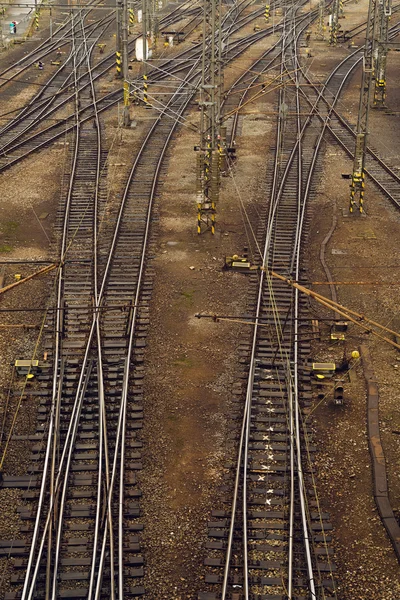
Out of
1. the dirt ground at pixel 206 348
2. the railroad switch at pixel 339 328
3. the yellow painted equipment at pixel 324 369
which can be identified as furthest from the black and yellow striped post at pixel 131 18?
the yellow painted equipment at pixel 324 369

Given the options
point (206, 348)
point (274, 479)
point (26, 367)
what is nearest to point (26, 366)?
point (26, 367)

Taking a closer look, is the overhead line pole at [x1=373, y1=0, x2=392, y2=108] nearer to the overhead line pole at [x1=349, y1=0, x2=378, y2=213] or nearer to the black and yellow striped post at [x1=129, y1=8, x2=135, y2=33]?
the overhead line pole at [x1=349, y1=0, x2=378, y2=213]

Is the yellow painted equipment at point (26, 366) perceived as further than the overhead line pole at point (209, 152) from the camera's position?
No

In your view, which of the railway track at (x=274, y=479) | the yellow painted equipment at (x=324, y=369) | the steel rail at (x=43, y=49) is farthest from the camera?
the steel rail at (x=43, y=49)

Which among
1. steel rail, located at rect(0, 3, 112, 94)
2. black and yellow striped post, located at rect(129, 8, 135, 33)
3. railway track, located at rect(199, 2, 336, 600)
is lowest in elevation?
railway track, located at rect(199, 2, 336, 600)

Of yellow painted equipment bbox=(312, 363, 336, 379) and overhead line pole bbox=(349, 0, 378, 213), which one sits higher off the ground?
overhead line pole bbox=(349, 0, 378, 213)

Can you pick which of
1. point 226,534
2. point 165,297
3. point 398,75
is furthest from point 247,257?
point 398,75

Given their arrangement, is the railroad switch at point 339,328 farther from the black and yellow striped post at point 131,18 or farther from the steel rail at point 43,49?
the black and yellow striped post at point 131,18

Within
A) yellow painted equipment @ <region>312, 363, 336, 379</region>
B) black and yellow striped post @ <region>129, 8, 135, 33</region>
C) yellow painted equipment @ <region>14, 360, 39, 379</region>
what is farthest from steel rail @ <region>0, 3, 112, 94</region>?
yellow painted equipment @ <region>312, 363, 336, 379</region>

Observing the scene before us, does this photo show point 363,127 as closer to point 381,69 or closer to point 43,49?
point 381,69

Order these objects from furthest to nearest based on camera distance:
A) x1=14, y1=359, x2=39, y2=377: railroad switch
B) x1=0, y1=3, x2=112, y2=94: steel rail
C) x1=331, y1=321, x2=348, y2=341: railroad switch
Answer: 1. x1=0, y1=3, x2=112, y2=94: steel rail
2. x1=331, y1=321, x2=348, y2=341: railroad switch
3. x1=14, y1=359, x2=39, y2=377: railroad switch
